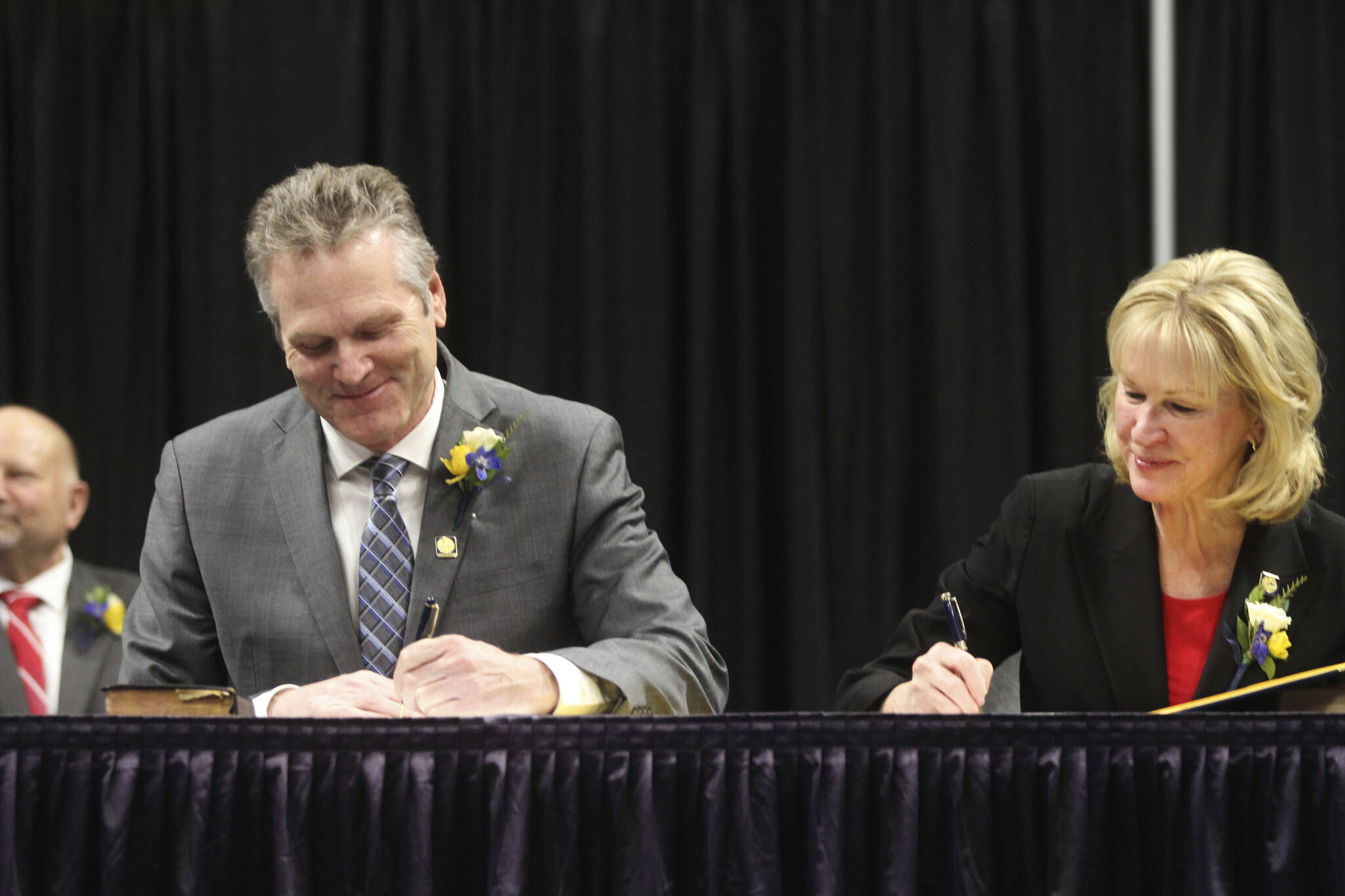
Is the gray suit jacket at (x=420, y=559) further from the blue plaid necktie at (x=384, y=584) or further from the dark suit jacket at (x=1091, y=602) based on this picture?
the dark suit jacket at (x=1091, y=602)

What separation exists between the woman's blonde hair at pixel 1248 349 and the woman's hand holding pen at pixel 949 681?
1.90 ft

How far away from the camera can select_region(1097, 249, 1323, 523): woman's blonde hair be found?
1.95 meters

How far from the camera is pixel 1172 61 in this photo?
310cm

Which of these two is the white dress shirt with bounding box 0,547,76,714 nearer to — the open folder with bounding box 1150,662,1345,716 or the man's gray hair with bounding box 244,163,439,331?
the man's gray hair with bounding box 244,163,439,331

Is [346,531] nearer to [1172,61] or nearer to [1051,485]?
[1051,485]

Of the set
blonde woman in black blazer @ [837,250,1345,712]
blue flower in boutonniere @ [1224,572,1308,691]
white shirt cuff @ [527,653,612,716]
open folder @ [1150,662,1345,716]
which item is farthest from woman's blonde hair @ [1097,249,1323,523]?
white shirt cuff @ [527,653,612,716]

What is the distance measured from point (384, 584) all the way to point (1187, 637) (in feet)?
4.10

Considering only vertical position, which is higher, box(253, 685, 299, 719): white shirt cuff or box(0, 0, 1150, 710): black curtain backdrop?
box(0, 0, 1150, 710): black curtain backdrop

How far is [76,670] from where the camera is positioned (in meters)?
2.39

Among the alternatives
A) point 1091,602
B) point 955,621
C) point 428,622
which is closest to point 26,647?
point 428,622

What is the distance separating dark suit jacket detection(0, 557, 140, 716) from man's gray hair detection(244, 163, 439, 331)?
0.86 m

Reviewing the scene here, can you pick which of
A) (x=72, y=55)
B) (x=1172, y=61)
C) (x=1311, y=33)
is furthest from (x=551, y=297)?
(x=1311, y=33)

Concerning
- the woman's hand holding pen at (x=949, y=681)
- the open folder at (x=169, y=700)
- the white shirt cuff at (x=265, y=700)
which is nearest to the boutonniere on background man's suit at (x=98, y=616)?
the white shirt cuff at (x=265, y=700)

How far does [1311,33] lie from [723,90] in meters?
1.40
